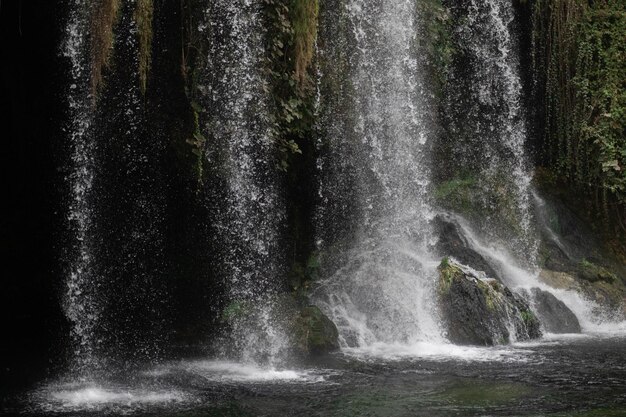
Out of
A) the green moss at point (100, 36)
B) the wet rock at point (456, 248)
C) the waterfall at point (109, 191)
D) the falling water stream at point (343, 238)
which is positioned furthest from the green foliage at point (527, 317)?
the green moss at point (100, 36)

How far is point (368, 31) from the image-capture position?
12133 mm

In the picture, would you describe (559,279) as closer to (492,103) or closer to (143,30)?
(492,103)

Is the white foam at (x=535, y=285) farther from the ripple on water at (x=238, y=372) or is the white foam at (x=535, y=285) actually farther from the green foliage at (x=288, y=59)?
the ripple on water at (x=238, y=372)

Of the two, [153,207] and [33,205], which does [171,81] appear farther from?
[33,205]

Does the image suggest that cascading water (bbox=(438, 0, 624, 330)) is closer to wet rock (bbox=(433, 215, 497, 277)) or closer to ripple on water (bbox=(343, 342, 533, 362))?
wet rock (bbox=(433, 215, 497, 277))

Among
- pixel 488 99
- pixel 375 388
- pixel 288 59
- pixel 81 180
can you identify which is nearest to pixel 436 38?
pixel 488 99

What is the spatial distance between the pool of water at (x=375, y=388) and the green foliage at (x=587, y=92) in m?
4.97

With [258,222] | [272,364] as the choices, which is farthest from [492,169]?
[272,364]

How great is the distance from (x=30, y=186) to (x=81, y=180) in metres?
0.91

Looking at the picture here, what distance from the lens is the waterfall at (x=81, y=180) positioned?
8430mm

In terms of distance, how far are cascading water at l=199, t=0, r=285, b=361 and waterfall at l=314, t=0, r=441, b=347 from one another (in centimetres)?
145

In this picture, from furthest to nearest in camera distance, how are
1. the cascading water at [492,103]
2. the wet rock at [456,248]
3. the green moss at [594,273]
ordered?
the cascading water at [492,103] → the green moss at [594,273] → the wet rock at [456,248]

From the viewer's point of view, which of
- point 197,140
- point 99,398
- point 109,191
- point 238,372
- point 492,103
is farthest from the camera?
point 492,103

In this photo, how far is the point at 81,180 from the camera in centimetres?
854
